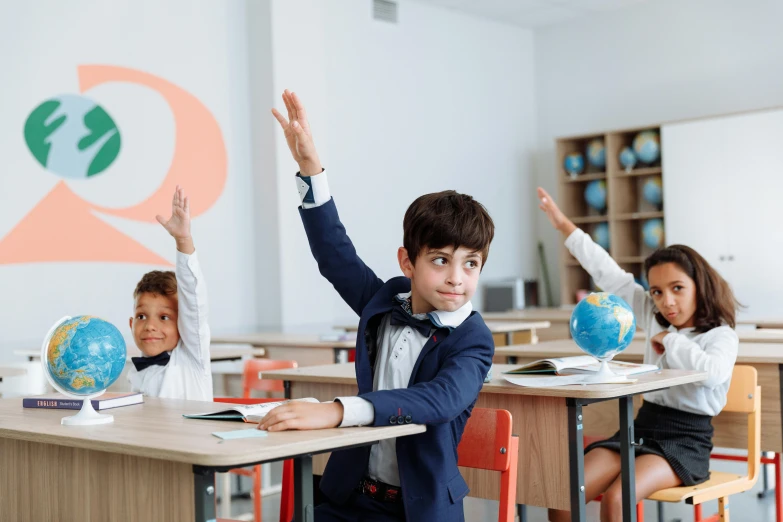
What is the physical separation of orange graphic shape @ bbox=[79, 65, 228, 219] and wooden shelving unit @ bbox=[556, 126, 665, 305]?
3.08 m

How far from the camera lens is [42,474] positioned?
1.90m

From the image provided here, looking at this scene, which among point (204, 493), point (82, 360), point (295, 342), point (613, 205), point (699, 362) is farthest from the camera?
point (613, 205)

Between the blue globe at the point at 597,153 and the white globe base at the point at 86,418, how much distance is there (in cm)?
623

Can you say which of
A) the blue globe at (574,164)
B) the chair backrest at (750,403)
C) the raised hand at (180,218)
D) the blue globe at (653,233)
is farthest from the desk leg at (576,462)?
the blue globe at (574,164)

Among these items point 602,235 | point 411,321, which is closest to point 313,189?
point 411,321

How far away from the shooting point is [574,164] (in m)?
7.61

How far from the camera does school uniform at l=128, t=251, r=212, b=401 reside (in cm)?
241

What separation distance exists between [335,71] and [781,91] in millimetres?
3326

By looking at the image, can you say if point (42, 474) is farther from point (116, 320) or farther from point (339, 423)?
point (116, 320)

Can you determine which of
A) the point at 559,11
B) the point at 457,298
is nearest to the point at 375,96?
the point at 559,11

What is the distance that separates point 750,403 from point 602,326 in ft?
2.51

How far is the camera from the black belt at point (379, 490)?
175 centimetres

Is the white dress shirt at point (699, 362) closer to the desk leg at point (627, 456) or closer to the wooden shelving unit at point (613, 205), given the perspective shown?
the desk leg at point (627, 456)

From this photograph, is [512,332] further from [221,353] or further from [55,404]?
[55,404]
